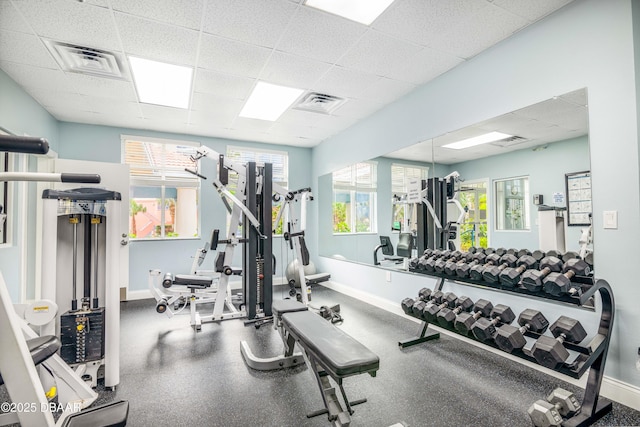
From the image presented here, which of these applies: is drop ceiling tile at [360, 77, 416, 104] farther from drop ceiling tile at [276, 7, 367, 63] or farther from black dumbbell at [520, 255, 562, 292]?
black dumbbell at [520, 255, 562, 292]

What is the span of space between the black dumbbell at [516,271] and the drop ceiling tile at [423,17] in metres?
1.93

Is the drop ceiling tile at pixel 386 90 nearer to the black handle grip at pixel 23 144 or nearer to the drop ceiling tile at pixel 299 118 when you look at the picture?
the drop ceiling tile at pixel 299 118

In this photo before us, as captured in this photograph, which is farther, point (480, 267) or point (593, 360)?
point (480, 267)

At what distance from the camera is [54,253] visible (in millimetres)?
2010

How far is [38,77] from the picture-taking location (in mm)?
3211

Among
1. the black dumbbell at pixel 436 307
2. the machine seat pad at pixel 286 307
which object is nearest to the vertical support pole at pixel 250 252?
the machine seat pad at pixel 286 307

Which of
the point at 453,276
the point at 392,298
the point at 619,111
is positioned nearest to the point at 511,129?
the point at 619,111

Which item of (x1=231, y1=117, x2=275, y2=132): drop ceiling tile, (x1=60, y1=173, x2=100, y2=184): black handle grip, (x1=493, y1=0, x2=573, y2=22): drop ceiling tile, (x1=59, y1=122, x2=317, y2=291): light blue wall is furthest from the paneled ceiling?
(x1=60, y1=173, x2=100, y2=184): black handle grip

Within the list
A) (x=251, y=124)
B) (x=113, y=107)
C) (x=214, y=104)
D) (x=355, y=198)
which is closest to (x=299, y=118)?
(x=251, y=124)

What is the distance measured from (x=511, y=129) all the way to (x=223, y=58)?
273 centimetres

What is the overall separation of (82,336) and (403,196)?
3.46 m

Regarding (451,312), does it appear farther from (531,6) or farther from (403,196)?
(531,6)

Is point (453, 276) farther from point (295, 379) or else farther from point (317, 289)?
point (317, 289)

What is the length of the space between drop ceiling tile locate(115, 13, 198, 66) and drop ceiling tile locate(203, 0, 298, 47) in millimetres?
264
